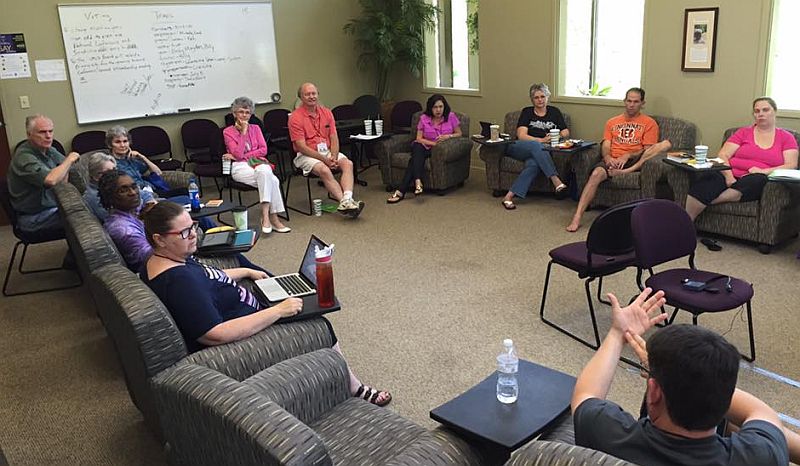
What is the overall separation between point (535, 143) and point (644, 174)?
117 cm

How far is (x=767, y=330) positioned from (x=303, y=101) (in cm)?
445

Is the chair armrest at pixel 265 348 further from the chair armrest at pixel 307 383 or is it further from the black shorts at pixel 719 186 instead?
the black shorts at pixel 719 186

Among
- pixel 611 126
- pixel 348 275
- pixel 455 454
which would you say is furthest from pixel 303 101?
pixel 455 454

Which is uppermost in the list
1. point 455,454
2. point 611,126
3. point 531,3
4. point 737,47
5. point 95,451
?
point 531,3

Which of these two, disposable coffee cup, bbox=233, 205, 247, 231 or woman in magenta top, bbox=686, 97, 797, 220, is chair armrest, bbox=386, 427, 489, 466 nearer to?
disposable coffee cup, bbox=233, 205, 247, 231

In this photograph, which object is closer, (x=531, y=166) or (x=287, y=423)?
(x=287, y=423)

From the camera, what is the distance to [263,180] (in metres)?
5.91

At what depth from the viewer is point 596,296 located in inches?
161

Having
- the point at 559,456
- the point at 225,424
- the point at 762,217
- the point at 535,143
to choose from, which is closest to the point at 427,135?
the point at 535,143

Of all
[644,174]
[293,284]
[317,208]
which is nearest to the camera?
[293,284]

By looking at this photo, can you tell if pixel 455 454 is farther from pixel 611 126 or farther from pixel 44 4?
pixel 44 4

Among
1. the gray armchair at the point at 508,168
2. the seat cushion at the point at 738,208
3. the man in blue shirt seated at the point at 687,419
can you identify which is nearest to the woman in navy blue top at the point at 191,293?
the man in blue shirt seated at the point at 687,419

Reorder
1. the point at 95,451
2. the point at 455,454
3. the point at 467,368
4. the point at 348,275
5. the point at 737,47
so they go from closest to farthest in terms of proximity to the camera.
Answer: the point at 455,454, the point at 95,451, the point at 467,368, the point at 348,275, the point at 737,47

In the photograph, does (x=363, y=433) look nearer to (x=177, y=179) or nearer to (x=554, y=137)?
(x=177, y=179)
